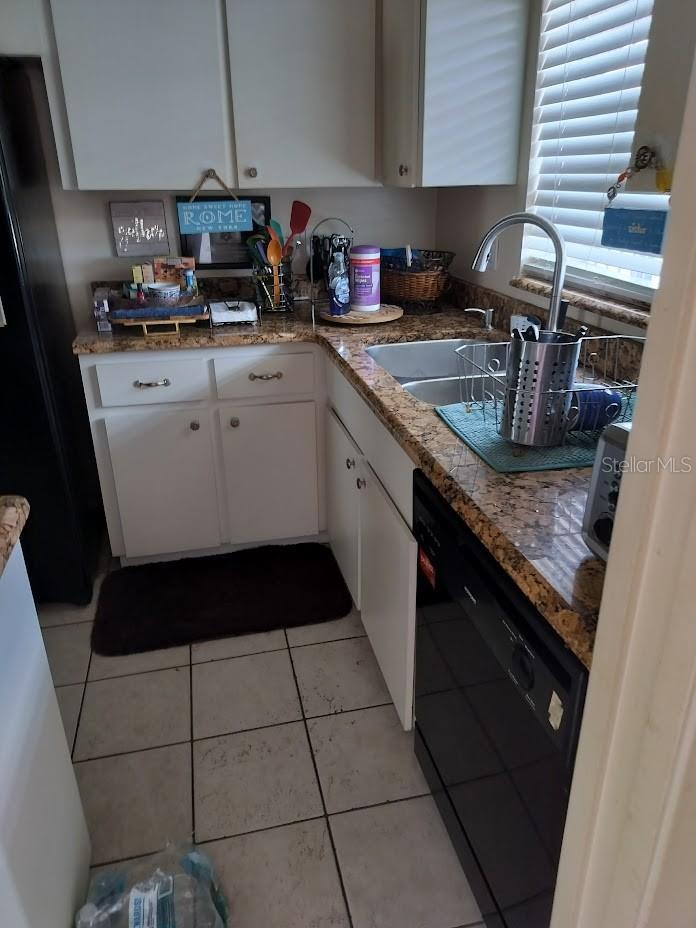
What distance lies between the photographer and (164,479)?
2334mm

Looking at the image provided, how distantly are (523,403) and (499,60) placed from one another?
1.33 meters

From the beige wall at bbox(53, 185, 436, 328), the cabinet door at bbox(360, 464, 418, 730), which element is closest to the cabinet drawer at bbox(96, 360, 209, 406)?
the beige wall at bbox(53, 185, 436, 328)

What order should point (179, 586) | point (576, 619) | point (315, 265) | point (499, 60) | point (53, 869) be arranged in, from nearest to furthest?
1. point (576, 619)
2. point (53, 869)
3. point (499, 60)
4. point (179, 586)
5. point (315, 265)

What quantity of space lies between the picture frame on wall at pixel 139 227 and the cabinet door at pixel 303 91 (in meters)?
0.47

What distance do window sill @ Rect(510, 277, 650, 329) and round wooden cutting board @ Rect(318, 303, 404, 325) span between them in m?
0.53

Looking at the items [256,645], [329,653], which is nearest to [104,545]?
[256,645]

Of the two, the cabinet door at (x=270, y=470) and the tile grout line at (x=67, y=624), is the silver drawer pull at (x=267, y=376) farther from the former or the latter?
the tile grout line at (x=67, y=624)

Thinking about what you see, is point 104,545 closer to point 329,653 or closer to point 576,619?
point 329,653

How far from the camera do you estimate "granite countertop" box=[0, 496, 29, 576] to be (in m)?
0.90

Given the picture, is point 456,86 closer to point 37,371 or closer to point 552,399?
point 552,399

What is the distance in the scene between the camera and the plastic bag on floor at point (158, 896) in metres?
1.21

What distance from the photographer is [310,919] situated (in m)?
1.32

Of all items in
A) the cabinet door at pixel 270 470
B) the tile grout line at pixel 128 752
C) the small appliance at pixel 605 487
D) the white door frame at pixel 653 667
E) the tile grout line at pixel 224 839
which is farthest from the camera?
the cabinet door at pixel 270 470

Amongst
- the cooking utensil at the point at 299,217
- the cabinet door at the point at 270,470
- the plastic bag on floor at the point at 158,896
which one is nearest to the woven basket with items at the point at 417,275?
the cooking utensil at the point at 299,217
